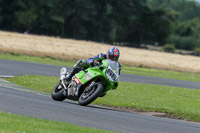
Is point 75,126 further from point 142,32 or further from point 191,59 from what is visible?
point 142,32

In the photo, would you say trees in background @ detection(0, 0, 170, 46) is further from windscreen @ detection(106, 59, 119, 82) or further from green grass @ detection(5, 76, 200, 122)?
windscreen @ detection(106, 59, 119, 82)

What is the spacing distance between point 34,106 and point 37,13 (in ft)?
218

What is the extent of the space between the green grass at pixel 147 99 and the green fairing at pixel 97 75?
231 centimetres

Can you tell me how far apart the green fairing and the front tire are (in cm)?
22

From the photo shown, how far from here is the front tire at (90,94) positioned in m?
11.6

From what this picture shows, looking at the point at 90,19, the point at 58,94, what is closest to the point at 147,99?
the point at 58,94

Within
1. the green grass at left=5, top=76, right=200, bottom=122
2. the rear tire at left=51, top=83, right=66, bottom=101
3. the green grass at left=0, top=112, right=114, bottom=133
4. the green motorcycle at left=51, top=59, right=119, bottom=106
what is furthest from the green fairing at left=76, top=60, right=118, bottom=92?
the green grass at left=0, top=112, right=114, bottom=133

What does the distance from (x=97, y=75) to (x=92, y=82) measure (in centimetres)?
26

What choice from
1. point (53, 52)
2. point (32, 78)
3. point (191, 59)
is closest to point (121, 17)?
point (191, 59)

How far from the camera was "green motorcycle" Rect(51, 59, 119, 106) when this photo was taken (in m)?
11.7

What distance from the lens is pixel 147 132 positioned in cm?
902

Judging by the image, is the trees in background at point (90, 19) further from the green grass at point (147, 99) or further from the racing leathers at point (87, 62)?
the racing leathers at point (87, 62)

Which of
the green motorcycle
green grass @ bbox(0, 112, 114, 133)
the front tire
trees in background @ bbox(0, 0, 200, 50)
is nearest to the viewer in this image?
green grass @ bbox(0, 112, 114, 133)

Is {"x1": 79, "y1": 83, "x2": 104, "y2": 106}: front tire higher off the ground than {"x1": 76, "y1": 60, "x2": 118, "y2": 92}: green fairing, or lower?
lower
